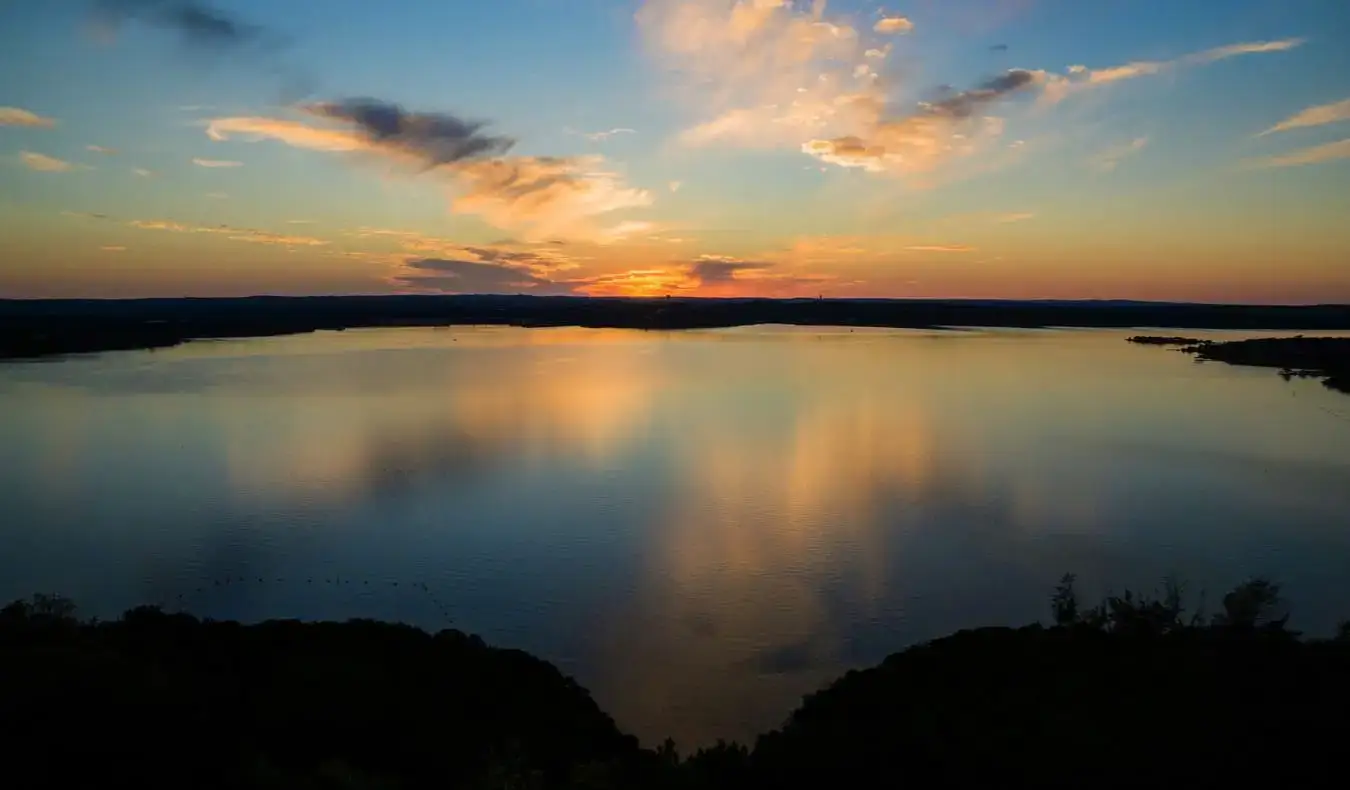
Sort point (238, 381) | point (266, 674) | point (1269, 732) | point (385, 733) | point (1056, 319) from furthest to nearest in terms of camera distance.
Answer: point (1056, 319), point (238, 381), point (266, 674), point (385, 733), point (1269, 732)

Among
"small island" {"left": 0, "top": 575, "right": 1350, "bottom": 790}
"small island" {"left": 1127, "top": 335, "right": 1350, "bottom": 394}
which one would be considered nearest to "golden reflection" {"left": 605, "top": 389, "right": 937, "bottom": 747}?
"small island" {"left": 0, "top": 575, "right": 1350, "bottom": 790}

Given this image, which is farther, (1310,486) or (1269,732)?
(1310,486)

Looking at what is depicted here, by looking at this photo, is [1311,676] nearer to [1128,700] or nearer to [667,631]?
[1128,700]

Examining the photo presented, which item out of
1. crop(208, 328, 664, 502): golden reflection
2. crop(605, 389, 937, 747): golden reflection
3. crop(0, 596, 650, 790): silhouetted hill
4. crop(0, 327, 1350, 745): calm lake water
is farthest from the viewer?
crop(208, 328, 664, 502): golden reflection

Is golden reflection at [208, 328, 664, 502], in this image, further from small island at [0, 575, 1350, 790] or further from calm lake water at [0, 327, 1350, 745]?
small island at [0, 575, 1350, 790]

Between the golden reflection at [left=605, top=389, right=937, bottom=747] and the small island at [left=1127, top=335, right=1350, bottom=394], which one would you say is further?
the small island at [left=1127, top=335, right=1350, bottom=394]

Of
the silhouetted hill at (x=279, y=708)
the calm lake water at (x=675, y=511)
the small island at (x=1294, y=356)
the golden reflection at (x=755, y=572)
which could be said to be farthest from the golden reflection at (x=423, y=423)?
the small island at (x=1294, y=356)

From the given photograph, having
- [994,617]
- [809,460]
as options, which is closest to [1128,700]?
[994,617]
